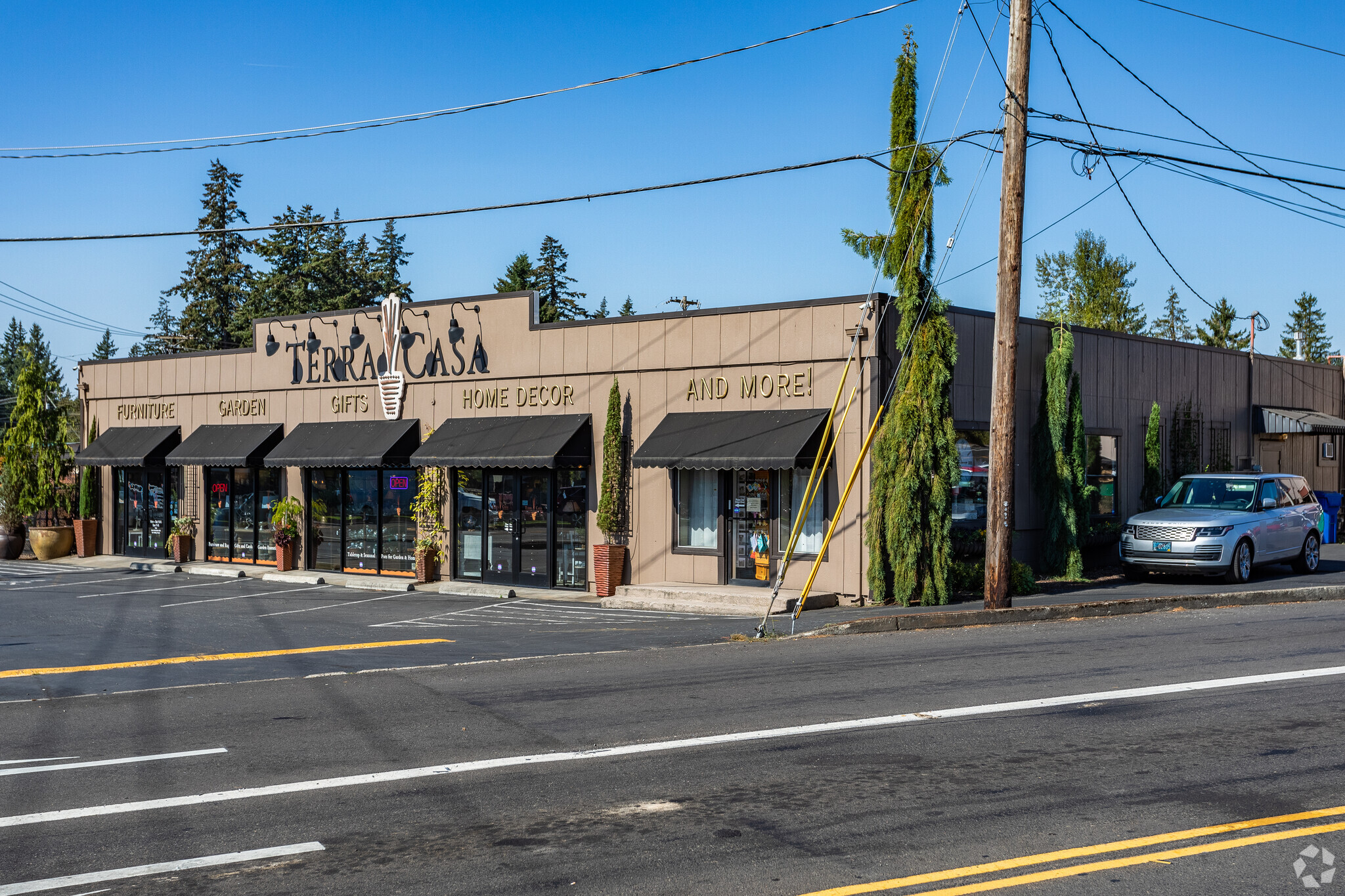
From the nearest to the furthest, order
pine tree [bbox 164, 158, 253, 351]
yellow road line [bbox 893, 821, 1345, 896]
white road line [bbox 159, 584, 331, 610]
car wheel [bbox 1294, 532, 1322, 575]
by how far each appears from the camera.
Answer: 1. yellow road line [bbox 893, 821, 1345, 896]
2. white road line [bbox 159, 584, 331, 610]
3. car wheel [bbox 1294, 532, 1322, 575]
4. pine tree [bbox 164, 158, 253, 351]

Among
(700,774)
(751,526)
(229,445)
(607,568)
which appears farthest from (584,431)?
(700,774)

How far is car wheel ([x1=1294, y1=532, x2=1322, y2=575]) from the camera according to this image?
20031 millimetres

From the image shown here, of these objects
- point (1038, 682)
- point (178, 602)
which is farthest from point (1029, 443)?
→ point (178, 602)

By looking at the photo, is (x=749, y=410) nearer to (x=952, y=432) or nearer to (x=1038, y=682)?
(x=952, y=432)

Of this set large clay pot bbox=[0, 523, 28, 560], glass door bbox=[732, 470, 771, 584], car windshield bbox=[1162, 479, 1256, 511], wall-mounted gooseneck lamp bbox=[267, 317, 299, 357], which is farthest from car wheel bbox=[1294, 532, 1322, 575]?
large clay pot bbox=[0, 523, 28, 560]

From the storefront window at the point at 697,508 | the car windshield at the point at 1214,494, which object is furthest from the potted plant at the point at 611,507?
the car windshield at the point at 1214,494

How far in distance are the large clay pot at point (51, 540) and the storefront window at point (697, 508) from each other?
63.4ft

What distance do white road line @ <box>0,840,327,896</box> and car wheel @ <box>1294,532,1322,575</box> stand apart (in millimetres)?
18941

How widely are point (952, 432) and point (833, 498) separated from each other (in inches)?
82.8

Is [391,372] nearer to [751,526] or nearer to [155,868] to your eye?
[751,526]

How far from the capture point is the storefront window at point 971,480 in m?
19.2

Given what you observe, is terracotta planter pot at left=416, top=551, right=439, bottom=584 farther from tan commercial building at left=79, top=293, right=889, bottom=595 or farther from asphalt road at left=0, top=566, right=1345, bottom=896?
asphalt road at left=0, top=566, right=1345, bottom=896

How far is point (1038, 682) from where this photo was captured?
10305 millimetres

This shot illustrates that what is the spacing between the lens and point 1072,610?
15500 mm
